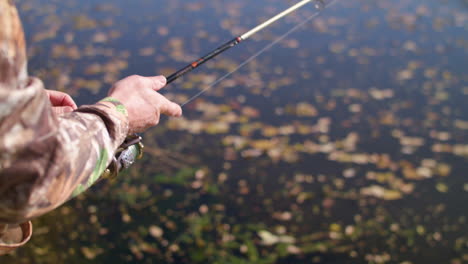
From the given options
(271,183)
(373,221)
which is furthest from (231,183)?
(373,221)

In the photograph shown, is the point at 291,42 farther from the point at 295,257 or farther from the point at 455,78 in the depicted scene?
the point at 295,257

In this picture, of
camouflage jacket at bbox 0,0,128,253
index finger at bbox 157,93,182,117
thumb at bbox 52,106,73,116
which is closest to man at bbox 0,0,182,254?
camouflage jacket at bbox 0,0,128,253

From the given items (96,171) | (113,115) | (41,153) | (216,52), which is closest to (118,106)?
(113,115)

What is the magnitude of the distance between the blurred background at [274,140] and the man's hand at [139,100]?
7.58 ft

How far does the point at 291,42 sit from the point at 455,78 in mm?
2506

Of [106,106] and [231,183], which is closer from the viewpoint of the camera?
[106,106]

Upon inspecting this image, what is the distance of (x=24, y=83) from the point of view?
1166mm

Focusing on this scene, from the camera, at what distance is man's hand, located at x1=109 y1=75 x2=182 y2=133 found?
5.71 feet

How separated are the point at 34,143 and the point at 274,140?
436cm

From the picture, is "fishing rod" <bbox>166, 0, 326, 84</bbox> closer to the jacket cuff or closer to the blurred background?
the jacket cuff

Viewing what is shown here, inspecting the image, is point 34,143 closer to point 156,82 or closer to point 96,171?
point 96,171

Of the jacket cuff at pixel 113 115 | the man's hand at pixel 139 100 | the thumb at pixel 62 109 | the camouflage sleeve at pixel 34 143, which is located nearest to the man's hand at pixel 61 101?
the thumb at pixel 62 109

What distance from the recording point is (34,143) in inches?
47.4

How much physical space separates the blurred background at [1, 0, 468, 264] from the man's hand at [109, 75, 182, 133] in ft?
7.58
